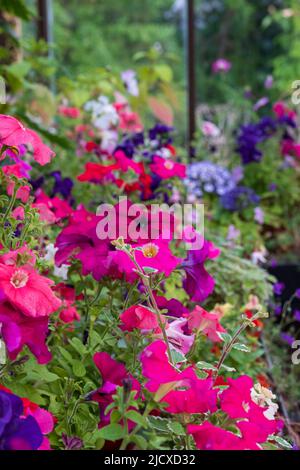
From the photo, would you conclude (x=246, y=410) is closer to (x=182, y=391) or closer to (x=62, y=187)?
(x=182, y=391)

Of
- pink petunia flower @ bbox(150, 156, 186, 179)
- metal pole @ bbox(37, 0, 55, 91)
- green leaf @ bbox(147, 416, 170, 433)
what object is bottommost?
green leaf @ bbox(147, 416, 170, 433)

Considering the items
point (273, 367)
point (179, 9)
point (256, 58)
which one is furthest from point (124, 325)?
point (256, 58)

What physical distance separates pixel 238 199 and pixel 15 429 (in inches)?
69.2

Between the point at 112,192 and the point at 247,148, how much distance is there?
0.96m

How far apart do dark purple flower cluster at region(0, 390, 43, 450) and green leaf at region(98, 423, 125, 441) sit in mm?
102

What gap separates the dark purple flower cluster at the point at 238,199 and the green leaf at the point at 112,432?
1612 mm

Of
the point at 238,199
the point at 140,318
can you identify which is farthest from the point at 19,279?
the point at 238,199

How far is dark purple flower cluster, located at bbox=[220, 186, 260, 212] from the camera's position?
2219 mm

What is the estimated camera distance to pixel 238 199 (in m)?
2.24

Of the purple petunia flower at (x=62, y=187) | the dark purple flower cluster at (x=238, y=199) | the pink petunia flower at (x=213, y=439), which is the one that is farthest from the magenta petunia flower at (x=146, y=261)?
the dark purple flower cluster at (x=238, y=199)

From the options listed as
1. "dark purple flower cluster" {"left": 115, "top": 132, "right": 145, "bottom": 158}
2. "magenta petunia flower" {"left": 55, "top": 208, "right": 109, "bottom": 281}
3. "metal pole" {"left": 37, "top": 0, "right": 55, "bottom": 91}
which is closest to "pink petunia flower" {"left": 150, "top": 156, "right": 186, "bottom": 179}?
"dark purple flower cluster" {"left": 115, "top": 132, "right": 145, "bottom": 158}

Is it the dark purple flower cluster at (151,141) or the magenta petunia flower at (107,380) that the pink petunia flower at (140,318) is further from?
the dark purple flower cluster at (151,141)

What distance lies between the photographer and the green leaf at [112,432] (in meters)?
0.64

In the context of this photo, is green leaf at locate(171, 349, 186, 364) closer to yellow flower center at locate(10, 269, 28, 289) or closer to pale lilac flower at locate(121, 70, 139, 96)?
yellow flower center at locate(10, 269, 28, 289)
